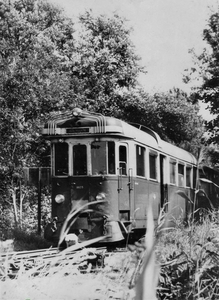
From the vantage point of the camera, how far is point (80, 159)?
1125 cm

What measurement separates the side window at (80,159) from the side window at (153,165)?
6.65 ft

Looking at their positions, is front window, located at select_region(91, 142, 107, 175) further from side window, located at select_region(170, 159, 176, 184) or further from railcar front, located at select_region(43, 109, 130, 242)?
side window, located at select_region(170, 159, 176, 184)

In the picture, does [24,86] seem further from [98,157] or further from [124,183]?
[124,183]

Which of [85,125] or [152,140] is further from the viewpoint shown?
[152,140]

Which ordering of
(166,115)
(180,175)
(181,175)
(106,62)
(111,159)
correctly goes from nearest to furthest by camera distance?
1. (111,159)
2. (180,175)
3. (181,175)
4. (106,62)
5. (166,115)

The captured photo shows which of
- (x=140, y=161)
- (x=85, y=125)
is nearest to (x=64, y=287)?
(x=85, y=125)

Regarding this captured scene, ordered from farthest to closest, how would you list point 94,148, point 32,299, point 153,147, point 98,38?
1. point 98,38
2. point 153,147
3. point 94,148
4. point 32,299

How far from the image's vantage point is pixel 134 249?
389cm

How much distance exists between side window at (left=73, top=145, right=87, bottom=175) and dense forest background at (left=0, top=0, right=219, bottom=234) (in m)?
3.14

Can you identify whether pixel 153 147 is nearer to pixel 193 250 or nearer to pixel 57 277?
pixel 193 250

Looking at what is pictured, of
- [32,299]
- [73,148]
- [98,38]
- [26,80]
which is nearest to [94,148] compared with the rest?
[73,148]

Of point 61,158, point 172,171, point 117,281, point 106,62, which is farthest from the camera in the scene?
point 106,62

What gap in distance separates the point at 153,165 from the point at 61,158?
2.55 metres

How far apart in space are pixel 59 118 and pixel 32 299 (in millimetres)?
8138
